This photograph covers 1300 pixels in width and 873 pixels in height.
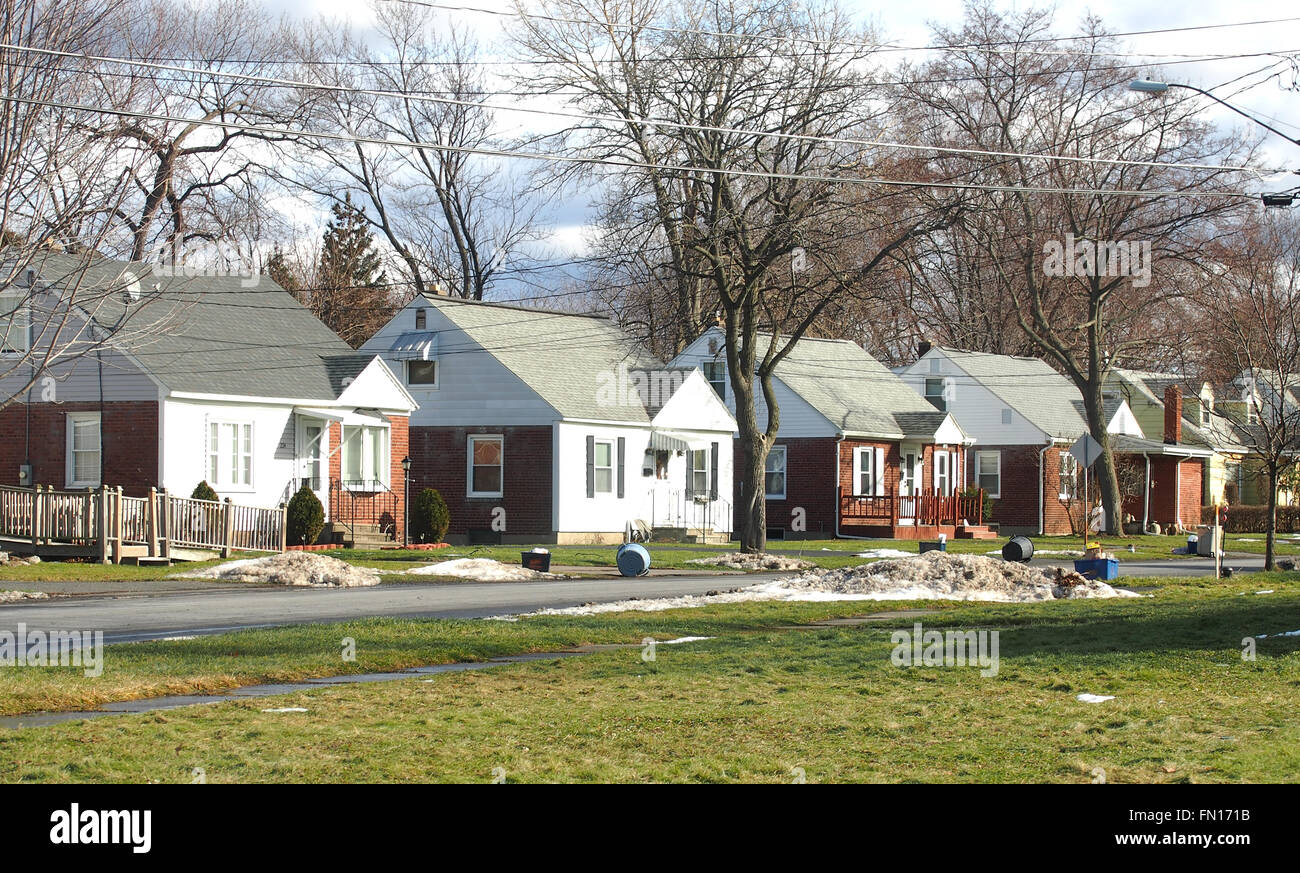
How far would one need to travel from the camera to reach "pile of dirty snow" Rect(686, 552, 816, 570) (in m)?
32.3

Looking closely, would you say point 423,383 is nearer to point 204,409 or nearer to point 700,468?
point 204,409

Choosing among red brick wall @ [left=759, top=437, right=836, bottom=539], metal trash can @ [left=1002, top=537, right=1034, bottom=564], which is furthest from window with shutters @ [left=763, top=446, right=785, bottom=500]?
metal trash can @ [left=1002, top=537, right=1034, bottom=564]

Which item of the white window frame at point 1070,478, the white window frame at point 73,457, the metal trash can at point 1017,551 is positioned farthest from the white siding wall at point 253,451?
the white window frame at point 1070,478

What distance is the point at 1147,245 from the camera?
48094mm

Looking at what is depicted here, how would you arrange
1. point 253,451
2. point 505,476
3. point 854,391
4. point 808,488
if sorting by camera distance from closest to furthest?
point 253,451 < point 505,476 < point 808,488 < point 854,391

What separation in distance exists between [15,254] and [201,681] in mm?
12299

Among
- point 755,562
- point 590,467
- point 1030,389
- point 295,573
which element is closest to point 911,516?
point 1030,389

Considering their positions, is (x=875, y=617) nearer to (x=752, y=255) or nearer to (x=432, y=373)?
(x=752, y=255)

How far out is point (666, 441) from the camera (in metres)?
46.3

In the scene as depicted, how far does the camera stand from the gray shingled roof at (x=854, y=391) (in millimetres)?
51812

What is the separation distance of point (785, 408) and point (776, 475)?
240cm

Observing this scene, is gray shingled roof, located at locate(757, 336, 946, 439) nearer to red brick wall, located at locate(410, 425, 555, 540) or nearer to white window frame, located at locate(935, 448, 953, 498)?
white window frame, located at locate(935, 448, 953, 498)

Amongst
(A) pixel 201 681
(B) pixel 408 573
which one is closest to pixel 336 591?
(B) pixel 408 573

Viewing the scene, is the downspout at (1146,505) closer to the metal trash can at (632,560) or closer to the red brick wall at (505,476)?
the red brick wall at (505,476)
